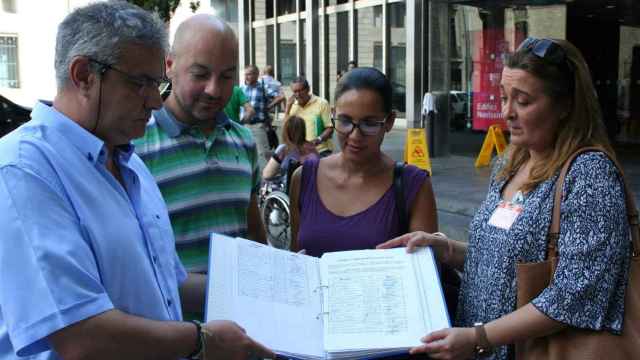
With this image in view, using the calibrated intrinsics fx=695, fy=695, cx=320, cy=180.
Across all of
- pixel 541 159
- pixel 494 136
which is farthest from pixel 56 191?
pixel 494 136

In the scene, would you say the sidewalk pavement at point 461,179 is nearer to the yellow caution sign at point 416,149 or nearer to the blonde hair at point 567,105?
the yellow caution sign at point 416,149

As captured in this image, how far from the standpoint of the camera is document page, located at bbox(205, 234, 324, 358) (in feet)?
6.20

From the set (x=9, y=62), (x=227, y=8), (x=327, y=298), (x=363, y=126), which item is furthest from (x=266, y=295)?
(x=9, y=62)

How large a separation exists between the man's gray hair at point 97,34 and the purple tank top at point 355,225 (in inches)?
41.5

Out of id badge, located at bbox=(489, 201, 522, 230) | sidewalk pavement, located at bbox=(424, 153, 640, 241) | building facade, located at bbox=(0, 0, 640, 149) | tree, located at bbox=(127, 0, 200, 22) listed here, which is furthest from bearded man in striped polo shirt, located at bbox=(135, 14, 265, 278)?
tree, located at bbox=(127, 0, 200, 22)

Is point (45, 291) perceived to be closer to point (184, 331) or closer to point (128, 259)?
point (128, 259)

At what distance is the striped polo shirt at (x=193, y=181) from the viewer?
2.40m

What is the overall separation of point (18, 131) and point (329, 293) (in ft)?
3.27

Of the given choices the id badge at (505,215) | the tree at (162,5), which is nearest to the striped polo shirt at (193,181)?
the id badge at (505,215)

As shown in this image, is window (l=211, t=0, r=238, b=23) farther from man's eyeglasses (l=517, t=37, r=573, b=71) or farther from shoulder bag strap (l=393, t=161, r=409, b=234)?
man's eyeglasses (l=517, t=37, r=573, b=71)

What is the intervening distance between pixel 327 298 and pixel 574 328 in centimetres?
71

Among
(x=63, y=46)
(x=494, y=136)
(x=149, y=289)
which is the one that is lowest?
(x=494, y=136)

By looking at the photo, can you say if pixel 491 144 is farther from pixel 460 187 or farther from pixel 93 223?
pixel 93 223

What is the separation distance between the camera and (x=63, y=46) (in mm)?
1622
